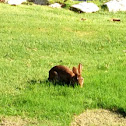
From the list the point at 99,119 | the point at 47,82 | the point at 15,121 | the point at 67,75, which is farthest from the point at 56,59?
the point at 15,121

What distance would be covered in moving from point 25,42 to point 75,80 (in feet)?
9.23

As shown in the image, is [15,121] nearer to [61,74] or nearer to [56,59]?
[61,74]

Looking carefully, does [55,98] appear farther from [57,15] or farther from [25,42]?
[57,15]

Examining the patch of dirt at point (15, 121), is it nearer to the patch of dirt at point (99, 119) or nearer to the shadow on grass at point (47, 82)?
the patch of dirt at point (99, 119)

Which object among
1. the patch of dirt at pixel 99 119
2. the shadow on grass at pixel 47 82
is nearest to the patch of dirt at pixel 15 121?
the patch of dirt at pixel 99 119

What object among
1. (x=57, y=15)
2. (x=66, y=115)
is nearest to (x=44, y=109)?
(x=66, y=115)

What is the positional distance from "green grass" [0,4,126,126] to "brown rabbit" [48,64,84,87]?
0.13 m

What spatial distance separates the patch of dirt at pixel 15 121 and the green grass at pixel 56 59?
0.30 ft

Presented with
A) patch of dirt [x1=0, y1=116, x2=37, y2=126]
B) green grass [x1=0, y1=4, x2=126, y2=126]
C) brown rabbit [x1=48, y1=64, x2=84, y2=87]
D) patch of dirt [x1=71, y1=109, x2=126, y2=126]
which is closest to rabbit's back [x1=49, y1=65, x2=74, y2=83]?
brown rabbit [x1=48, y1=64, x2=84, y2=87]

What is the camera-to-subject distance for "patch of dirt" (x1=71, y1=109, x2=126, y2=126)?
16.0 ft

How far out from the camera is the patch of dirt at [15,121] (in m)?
4.77

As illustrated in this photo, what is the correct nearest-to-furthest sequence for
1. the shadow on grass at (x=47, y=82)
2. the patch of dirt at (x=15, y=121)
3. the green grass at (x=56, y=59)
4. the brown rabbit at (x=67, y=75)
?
the patch of dirt at (x=15, y=121) < the green grass at (x=56, y=59) < the brown rabbit at (x=67, y=75) < the shadow on grass at (x=47, y=82)

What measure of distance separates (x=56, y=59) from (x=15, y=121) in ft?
9.14

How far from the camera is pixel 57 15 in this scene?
1104 centimetres
